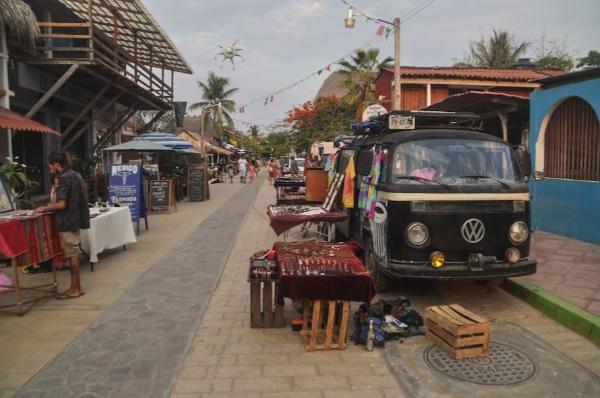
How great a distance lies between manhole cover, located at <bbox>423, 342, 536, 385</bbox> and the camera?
3.85m

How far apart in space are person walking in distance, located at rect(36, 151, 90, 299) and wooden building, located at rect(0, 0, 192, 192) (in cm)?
661

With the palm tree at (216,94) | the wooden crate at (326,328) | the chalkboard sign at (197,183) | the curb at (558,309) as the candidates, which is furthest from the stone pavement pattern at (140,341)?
the palm tree at (216,94)

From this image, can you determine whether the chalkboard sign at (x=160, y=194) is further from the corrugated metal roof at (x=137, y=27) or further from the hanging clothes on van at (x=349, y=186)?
the hanging clothes on van at (x=349, y=186)

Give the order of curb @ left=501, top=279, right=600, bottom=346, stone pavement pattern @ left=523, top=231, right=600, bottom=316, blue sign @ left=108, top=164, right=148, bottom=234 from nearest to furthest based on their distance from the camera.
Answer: curb @ left=501, top=279, right=600, bottom=346, stone pavement pattern @ left=523, top=231, right=600, bottom=316, blue sign @ left=108, top=164, right=148, bottom=234

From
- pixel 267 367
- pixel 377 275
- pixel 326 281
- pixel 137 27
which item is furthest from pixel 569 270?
pixel 137 27

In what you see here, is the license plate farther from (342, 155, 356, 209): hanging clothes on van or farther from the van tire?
the van tire

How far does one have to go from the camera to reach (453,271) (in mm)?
5109

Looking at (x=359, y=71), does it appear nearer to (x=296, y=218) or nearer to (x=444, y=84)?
(x=444, y=84)

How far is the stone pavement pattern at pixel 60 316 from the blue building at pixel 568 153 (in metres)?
6.70

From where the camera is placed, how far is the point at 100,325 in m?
4.98

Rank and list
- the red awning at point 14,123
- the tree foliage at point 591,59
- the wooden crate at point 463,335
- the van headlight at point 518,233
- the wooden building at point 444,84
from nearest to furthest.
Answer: the wooden crate at point 463,335
the van headlight at point 518,233
the red awning at point 14,123
the wooden building at point 444,84
the tree foliage at point 591,59

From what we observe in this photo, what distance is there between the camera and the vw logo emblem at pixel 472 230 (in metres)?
5.18

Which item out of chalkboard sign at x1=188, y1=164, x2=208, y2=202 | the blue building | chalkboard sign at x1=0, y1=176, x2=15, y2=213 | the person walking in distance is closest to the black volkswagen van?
the blue building

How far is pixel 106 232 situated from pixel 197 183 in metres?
10.5
